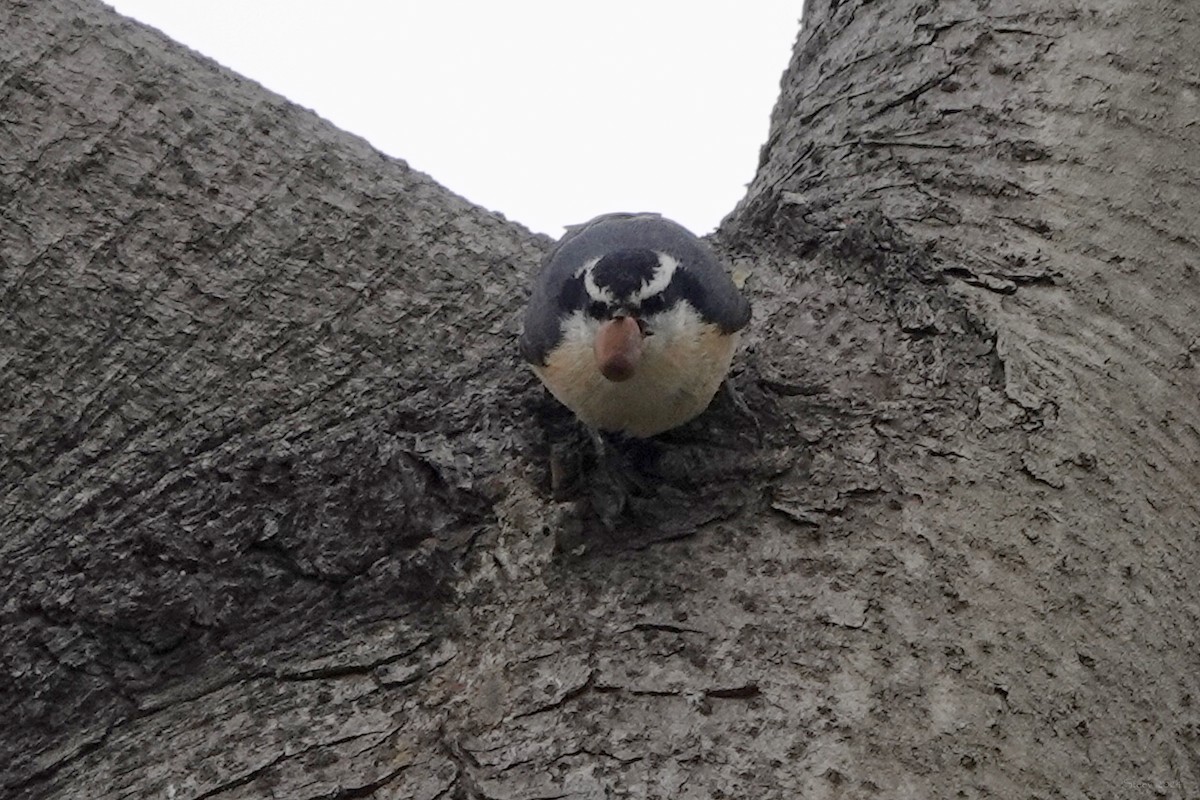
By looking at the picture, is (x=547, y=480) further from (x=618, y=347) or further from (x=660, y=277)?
(x=660, y=277)

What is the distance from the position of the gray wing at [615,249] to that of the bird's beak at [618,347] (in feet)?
0.20

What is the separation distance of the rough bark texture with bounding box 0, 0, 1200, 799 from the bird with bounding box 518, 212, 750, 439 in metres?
0.04

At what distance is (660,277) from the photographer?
1952mm

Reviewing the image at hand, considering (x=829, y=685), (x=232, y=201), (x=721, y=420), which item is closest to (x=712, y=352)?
(x=721, y=420)

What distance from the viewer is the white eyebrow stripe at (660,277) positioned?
1.93m

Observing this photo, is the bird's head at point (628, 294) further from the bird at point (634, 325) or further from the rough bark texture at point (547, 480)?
the rough bark texture at point (547, 480)

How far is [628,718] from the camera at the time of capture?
4.54 ft

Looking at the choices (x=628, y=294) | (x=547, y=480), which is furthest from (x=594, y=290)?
(x=547, y=480)

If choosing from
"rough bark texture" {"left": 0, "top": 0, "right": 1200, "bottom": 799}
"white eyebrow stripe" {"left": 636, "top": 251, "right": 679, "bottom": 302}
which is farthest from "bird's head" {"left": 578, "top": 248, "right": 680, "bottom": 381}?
"rough bark texture" {"left": 0, "top": 0, "right": 1200, "bottom": 799}

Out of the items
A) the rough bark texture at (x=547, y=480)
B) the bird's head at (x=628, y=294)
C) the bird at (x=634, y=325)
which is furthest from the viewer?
the bird's head at (x=628, y=294)

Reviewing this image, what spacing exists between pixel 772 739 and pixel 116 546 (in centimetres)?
73

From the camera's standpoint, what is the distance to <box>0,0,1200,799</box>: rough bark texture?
4.64ft

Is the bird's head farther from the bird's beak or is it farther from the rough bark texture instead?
the rough bark texture

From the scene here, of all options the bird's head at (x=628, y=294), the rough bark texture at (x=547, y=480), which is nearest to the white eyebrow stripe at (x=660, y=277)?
the bird's head at (x=628, y=294)
